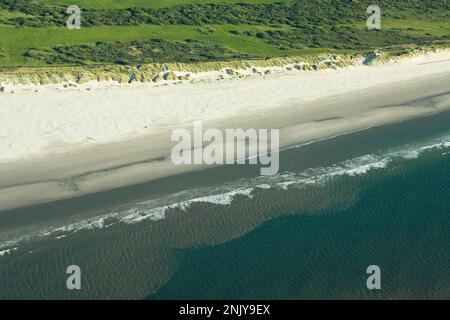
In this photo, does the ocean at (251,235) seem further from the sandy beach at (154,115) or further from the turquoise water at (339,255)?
the sandy beach at (154,115)

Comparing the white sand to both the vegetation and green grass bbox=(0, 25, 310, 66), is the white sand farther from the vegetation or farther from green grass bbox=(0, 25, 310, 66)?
green grass bbox=(0, 25, 310, 66)

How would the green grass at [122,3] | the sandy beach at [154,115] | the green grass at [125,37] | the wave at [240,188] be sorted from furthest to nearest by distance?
the green grass at [122,3] < the green grass at [125,37] < the sandy beach at [154,115] < the wave at [240,188]

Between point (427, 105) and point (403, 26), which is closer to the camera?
point (427, 105)

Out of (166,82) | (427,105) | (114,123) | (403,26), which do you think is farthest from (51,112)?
(403,26)

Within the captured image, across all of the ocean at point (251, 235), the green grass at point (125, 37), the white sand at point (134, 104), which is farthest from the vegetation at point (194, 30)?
the ocean at point (251, 235)
